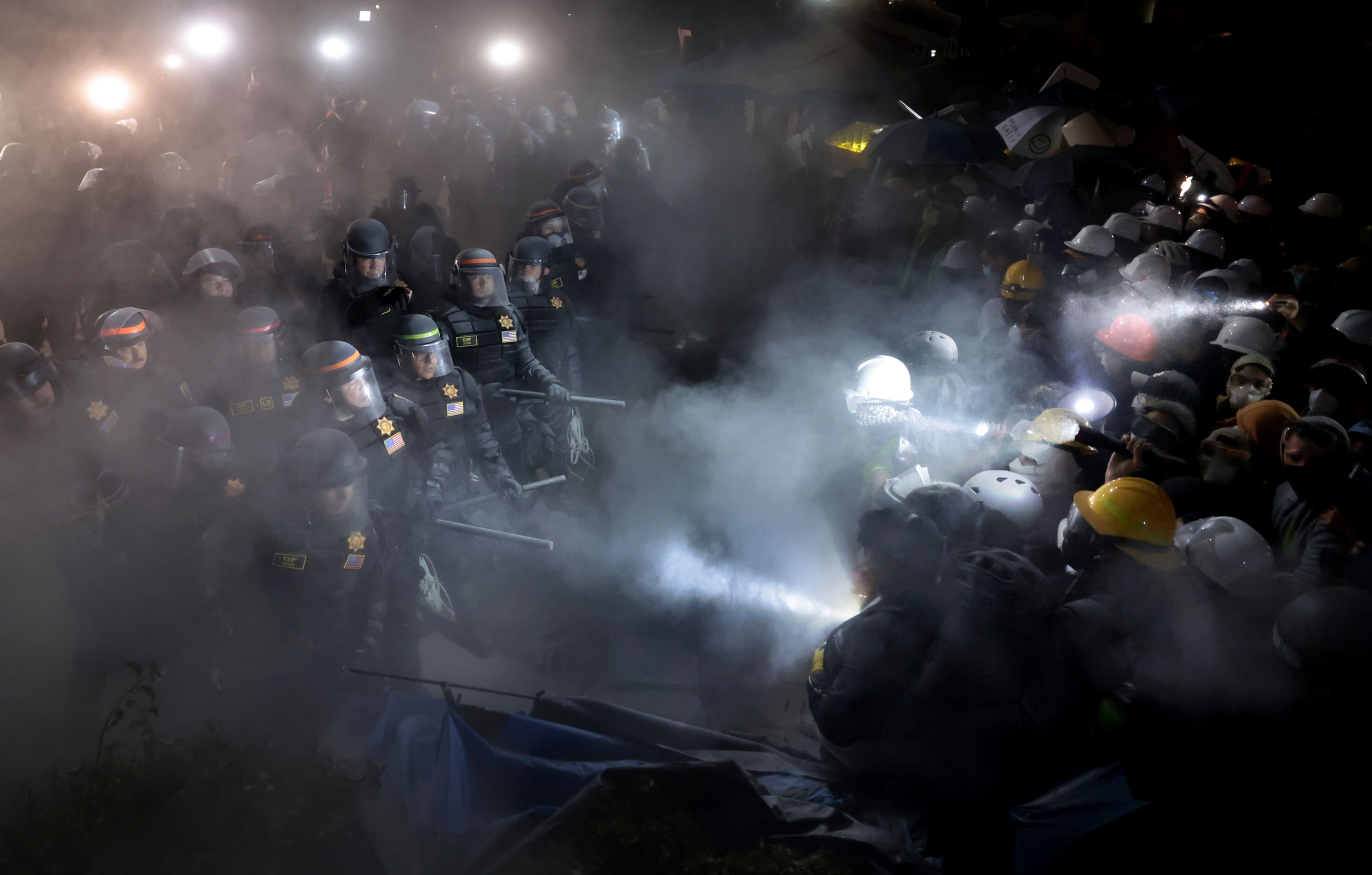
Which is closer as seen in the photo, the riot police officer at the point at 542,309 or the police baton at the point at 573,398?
the police baton at the point at 573,398

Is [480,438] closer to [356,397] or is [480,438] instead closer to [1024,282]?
[356,397]

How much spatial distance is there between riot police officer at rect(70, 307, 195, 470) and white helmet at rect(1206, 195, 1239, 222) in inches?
447

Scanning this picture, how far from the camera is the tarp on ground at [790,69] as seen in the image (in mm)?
12281

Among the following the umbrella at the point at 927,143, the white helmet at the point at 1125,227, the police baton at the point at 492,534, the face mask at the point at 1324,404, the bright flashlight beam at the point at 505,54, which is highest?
the bright flashlight beam at the point at 505,54

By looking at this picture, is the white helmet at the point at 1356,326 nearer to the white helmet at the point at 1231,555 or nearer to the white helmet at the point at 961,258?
the white helmet at the point at 961,258

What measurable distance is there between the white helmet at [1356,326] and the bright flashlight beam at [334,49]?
15502 millimetres

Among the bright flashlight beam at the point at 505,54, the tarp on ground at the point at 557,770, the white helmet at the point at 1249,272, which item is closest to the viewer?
the tarp on ground at the point at 557,770

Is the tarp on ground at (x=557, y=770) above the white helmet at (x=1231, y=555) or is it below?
below

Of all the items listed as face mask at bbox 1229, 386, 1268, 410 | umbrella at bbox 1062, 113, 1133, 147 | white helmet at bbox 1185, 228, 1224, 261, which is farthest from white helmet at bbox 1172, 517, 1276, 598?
umbrella at bbox 1062, 113, 1133, 147

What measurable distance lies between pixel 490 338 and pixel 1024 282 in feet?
17.1

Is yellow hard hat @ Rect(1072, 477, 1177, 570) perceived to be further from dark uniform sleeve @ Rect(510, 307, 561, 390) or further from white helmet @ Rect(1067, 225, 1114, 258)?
dark uniform sleeve @ Rect(510, 307, 561, 390)

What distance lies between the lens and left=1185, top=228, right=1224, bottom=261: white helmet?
871 centimetres

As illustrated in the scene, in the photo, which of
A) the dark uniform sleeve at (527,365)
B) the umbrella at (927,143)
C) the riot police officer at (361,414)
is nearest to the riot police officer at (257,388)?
the riot police officer at (361,414)

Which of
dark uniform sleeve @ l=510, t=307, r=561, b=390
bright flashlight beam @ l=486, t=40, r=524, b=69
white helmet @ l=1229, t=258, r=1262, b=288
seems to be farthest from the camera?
bright flashlight beam @ l=486, t=40, r=524, b=69
